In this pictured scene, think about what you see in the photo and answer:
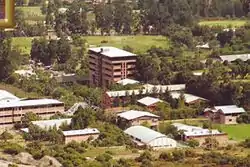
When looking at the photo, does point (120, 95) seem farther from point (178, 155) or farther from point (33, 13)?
point (33, 13)

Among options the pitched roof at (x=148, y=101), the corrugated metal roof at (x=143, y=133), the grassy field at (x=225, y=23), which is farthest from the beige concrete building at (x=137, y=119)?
the grassy field at (x=225, y=23)

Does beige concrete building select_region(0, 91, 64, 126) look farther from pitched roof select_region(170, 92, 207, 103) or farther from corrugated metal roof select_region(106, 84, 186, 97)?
→ pitched roof select_region(170, 92, 207, 103)

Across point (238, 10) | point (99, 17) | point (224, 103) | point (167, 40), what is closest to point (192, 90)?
point (224, 103)

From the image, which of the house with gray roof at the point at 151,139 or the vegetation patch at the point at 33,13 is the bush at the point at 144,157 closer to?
the house with gray roof at the point at 151,139

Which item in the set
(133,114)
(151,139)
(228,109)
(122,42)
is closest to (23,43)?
(122,42)

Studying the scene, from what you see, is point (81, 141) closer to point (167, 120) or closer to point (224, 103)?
point (167, 120)

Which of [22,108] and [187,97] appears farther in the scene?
[187,97]
